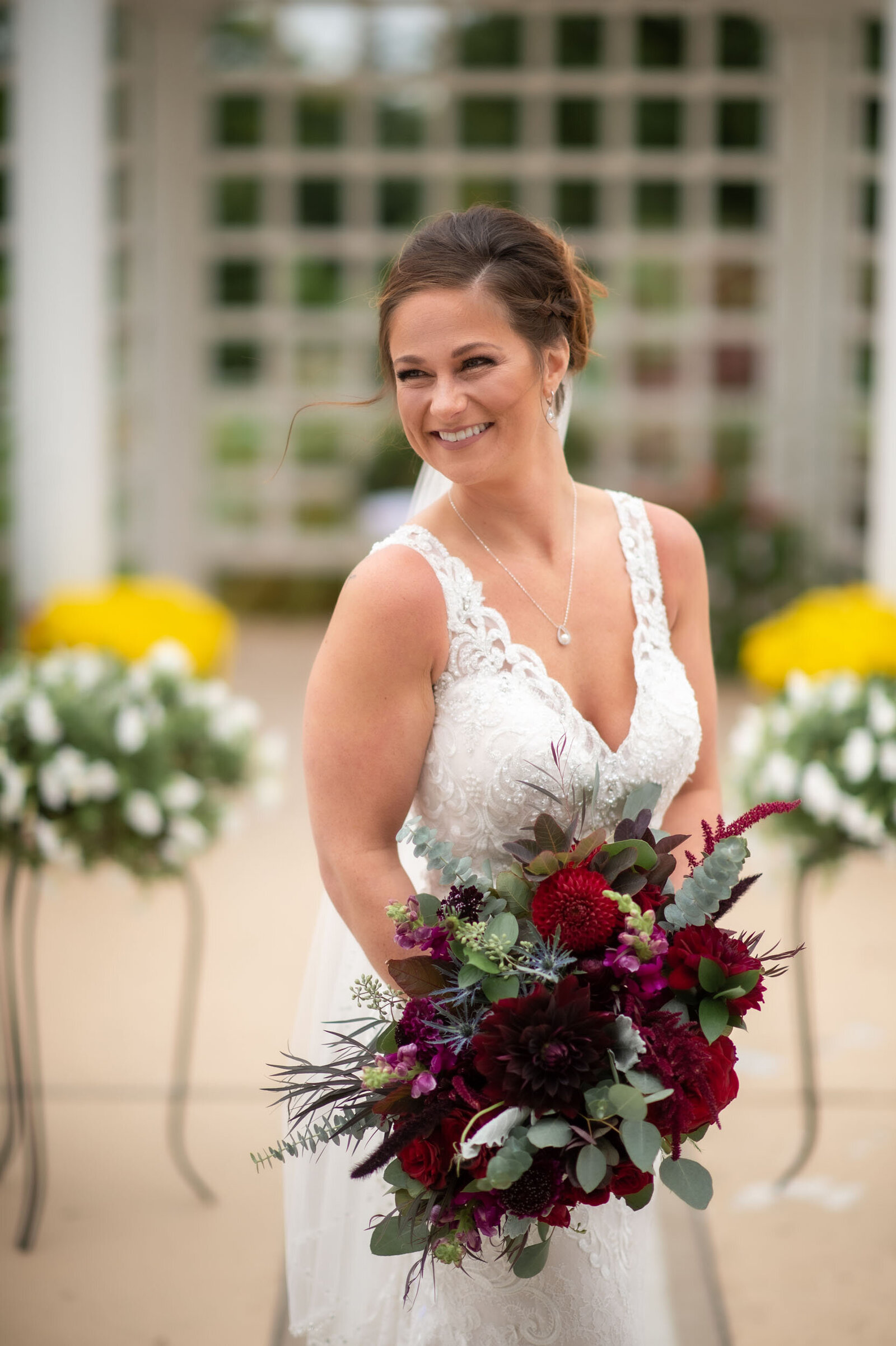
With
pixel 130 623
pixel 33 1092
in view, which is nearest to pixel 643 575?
pixel 33 1092

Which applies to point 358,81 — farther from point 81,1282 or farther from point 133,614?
point 81,1282

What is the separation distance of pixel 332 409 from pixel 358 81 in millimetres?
2099

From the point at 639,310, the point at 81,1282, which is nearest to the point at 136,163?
the point at 639,310

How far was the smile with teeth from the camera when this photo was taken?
191 cm

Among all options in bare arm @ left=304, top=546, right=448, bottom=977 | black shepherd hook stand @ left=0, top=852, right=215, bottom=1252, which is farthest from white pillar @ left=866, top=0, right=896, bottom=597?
bare arm @ left=304, top=546, right=448, bottom=977

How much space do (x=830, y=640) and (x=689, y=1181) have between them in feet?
13.3

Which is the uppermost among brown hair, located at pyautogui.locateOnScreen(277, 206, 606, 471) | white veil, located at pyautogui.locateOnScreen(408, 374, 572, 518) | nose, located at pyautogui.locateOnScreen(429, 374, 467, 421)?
brown hair, located at pyautogui.locateOnScreen(277, 206, 606, 471)

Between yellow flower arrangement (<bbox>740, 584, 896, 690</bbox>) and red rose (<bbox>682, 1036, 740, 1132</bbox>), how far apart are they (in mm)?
3351

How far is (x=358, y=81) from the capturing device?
29.4ft

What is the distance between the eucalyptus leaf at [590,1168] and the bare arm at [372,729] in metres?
0.48

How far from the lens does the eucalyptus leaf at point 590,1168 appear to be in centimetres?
148

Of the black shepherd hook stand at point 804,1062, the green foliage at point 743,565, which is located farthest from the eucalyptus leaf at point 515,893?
the green foliage at point 743,565

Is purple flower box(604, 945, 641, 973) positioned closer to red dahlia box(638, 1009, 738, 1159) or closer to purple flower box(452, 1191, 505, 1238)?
red dahlia box(638, 1009, 738, 1159)

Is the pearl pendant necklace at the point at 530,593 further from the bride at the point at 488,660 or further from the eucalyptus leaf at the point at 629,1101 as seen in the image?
the eucalyptus leaf at the point at 629,1101
